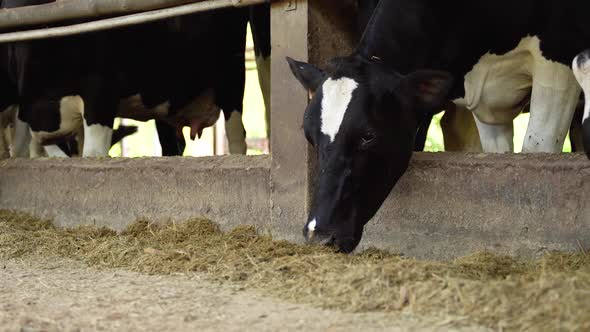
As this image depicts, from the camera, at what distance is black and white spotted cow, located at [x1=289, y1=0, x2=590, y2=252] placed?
3518mm

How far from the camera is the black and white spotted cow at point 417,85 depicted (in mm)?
3518

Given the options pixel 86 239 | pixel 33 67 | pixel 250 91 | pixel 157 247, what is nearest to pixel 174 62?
pixel 33 67

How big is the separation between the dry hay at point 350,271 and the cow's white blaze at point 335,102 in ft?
1.76

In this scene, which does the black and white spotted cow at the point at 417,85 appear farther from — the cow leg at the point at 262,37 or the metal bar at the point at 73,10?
the cow leg at the point at 262,37

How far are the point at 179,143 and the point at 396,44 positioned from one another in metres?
4.74

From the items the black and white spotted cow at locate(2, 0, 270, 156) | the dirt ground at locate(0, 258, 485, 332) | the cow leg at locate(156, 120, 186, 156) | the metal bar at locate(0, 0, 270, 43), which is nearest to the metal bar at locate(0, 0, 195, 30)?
the metal bar at locate(0, 0, 270, 43)

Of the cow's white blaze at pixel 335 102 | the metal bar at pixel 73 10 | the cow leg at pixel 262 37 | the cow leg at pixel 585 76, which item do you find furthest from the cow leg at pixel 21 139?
the cow leg at pixel 585 76

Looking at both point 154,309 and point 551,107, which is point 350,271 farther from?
point 551,107

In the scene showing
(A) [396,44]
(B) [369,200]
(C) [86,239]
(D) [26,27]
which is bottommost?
(C) [86,239]

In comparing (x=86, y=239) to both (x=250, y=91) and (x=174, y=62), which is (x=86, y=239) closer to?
(x=174, y=62)

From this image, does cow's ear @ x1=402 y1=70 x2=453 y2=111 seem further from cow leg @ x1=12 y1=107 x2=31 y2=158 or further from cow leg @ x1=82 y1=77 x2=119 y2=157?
cow leg @ x1=12 y1=107 x2=31 y2=158

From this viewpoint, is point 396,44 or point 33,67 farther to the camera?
point 33,67

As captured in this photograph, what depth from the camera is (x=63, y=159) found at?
5.56m

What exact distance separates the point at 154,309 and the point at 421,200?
1461 millimetres
